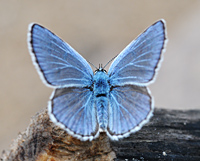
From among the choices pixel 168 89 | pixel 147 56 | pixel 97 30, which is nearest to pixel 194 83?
pixel 168 89

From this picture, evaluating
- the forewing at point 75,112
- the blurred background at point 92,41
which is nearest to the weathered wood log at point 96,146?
the forewing at point 75,112

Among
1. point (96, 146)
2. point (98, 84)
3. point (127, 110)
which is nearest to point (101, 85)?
point (98, 84)

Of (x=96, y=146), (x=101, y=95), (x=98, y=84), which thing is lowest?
(x=96, y=146)

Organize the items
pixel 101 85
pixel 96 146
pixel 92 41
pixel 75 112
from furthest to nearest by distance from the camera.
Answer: pixel 92 41 → pixel 101 85 → pixel 75 112 → pixel 96 146

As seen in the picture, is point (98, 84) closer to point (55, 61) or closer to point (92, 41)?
point (55, 61)

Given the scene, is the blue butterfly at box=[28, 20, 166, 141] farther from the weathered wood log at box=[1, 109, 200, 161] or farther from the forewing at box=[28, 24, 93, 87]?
the weathered wood log at box=[1, 109, 200, 161]

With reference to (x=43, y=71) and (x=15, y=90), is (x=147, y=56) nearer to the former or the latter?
(x=43, y=71)
